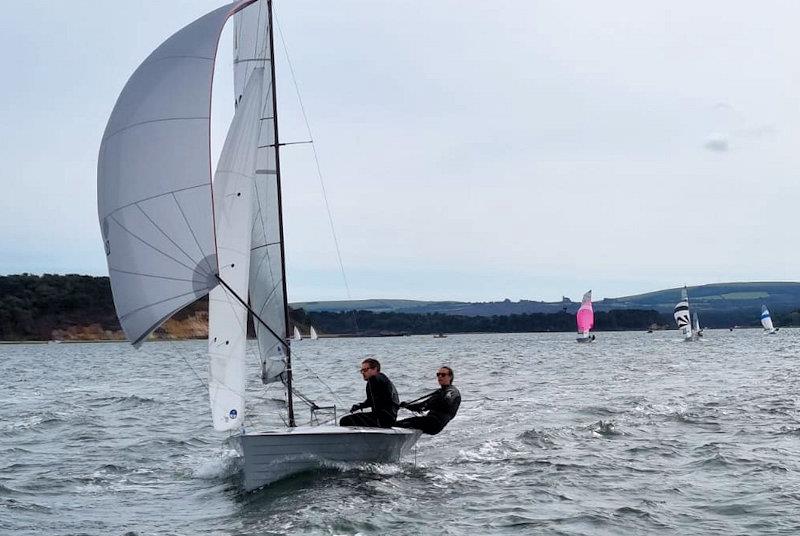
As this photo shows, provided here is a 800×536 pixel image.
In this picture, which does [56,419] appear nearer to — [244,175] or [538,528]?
[244,175]

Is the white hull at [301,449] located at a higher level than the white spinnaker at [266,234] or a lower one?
lower

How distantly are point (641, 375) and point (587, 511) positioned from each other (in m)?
31.3

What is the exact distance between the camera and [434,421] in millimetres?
15930

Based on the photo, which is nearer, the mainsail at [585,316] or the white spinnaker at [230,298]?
the white spinnaker at [230,298]

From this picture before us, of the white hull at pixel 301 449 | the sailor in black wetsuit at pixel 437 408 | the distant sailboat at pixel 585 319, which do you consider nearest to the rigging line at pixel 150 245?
the white hull at pixel 301 449

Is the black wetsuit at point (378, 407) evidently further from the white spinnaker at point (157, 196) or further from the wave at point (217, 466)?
the white spinnaker at point (157, 196)

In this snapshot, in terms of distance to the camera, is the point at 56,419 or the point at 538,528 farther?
the point at 56,419

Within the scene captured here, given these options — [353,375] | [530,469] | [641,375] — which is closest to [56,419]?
[530,469]

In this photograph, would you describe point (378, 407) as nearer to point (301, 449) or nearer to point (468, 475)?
point (301, 449)

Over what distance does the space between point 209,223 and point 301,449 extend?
347cm

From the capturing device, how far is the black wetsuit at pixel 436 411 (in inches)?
627

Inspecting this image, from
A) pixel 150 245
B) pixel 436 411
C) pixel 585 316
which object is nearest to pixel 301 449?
pixel 436 411

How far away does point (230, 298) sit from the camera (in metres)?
14.7

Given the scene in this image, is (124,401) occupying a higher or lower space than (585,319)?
lower
